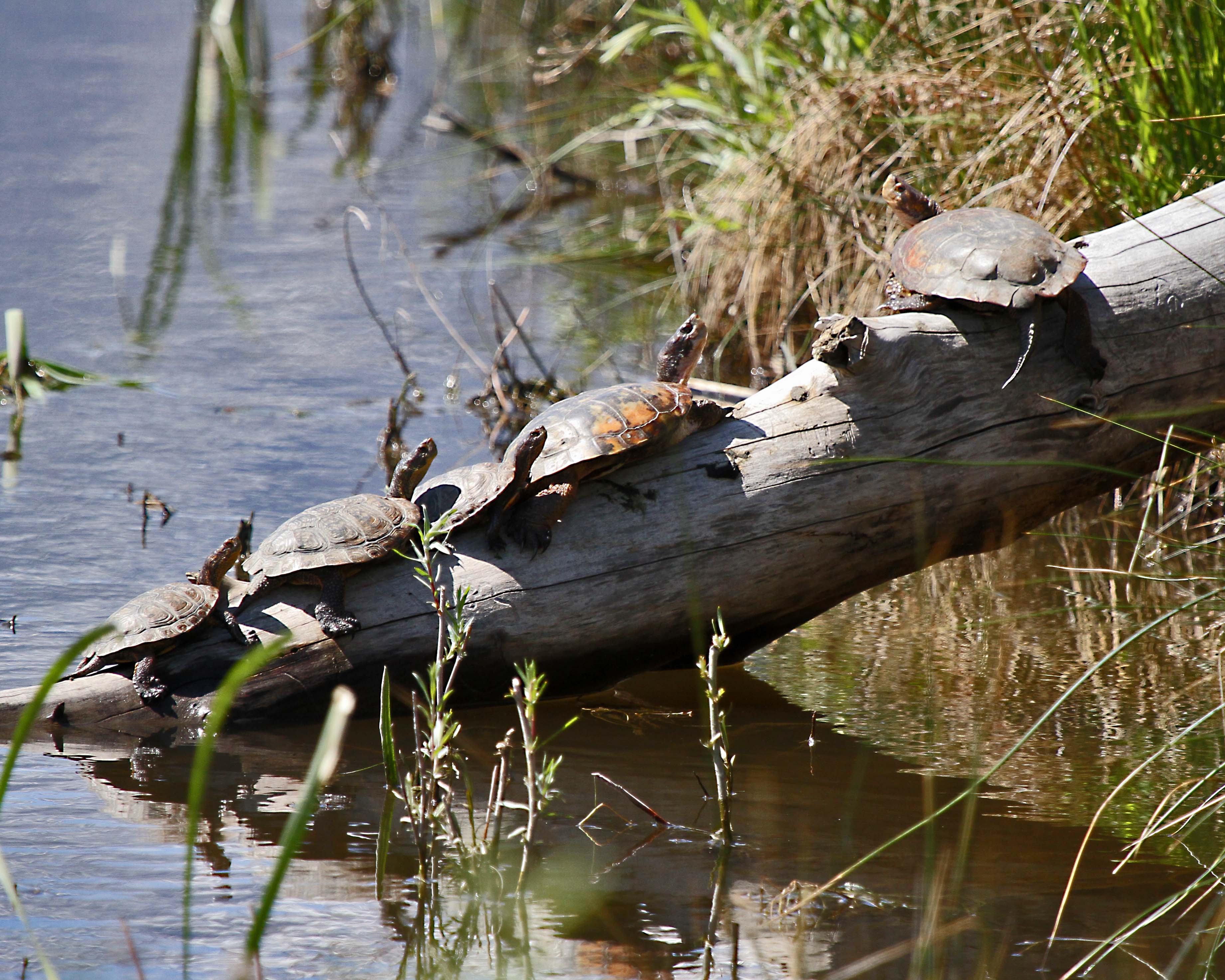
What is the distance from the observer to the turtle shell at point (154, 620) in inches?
133

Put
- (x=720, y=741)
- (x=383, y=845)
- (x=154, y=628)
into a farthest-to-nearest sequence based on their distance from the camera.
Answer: (x=154, y=628), (x=720, y=741), (x=383, y=845)

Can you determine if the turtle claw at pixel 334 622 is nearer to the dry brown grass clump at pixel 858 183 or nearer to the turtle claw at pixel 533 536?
the turtle claw at pixel 533 536

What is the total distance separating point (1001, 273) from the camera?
3.49 metres

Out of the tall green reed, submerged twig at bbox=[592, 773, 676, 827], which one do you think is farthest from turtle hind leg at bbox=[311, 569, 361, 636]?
the tall green reed

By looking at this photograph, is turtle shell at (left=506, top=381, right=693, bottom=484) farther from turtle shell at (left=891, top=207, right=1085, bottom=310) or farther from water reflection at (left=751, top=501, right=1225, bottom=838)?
water reflection at (left=751, top=501, right=1225, bottom=838)

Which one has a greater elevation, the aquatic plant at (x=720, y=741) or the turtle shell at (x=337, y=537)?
the turtle shell at (x=337, y=537)

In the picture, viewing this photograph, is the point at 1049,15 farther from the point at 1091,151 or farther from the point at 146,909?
the point at 146,909

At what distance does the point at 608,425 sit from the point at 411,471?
2.61 feet

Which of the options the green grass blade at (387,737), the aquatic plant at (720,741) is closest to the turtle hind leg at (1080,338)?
the aquatic plant at (720,741)

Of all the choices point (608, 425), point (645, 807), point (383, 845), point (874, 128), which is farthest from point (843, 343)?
point (874, 128)

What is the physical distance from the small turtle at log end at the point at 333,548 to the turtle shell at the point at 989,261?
163cm

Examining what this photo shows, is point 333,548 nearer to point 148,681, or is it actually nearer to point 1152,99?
point 148,681

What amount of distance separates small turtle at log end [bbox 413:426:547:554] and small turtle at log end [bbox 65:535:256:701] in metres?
0.64

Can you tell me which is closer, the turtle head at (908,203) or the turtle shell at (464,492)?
the turtle shell at (464,492)
